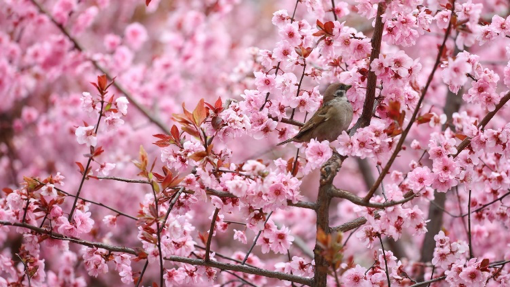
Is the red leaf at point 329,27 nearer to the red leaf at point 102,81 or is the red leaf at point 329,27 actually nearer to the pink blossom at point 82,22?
the red leaf at point 102,81

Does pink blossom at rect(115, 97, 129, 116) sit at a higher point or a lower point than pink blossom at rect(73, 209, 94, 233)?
higher

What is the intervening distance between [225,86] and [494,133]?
320cm

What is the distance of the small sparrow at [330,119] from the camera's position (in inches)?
86.3

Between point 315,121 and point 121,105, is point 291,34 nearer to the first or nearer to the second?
point 315,121

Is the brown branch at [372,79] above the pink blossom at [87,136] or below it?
above

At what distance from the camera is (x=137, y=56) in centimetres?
970

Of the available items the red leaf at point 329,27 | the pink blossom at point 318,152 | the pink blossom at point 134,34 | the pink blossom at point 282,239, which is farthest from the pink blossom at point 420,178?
the pink blossom at point 134,34

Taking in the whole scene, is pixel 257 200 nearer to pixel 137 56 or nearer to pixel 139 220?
pixel 139 220

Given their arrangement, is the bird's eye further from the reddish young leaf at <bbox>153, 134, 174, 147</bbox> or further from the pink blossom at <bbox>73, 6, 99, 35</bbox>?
the pink blossom at <bbox>73, 6, 99, 35</bbox>

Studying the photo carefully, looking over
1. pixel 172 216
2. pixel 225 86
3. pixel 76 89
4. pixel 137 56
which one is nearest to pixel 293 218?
pixel 225 86

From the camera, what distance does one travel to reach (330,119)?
2.19m

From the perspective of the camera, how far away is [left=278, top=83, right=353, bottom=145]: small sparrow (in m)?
2.19

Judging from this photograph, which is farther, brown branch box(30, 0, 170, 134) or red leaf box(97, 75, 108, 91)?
brown branch box(30, 0, 170, 134)

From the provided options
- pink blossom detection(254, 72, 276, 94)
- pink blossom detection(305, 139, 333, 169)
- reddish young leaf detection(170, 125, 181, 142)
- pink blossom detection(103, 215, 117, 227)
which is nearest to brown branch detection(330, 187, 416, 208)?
pink blossom detection(305, 139, 333, 169)
